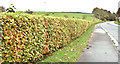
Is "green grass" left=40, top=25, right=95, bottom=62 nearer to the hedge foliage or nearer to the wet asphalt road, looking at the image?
the wet asphalt road

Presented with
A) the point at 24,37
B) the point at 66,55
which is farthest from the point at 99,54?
the point at 24,37

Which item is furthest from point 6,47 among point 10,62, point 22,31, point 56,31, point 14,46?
point 56,31

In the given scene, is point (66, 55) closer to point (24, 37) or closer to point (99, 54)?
point (99, 54)

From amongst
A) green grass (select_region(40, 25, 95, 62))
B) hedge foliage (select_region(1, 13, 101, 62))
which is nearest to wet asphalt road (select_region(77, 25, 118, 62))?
green grass (select_region(40, 25, 95, 62))

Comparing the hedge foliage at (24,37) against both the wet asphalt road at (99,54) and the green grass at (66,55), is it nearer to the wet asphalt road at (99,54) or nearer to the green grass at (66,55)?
the green grass at (66,55)

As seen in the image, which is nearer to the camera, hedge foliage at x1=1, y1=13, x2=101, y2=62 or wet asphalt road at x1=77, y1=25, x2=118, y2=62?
hedge foliage at x1=1, y1=13, x2=101, y2=62

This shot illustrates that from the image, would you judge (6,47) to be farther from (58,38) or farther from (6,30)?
(58,38)

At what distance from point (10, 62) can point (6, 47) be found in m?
0.66

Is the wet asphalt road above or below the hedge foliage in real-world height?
below

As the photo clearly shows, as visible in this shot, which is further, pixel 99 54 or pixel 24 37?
pixel 99 54

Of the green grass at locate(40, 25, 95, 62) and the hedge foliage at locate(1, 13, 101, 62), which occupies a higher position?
the hedge foliage at locate(1, 13, 101, 62)

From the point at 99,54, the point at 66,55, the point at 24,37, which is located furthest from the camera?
the point at 99,54

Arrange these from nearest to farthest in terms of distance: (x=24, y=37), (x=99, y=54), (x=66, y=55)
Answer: (x=24, y=37) → (x=66, y=55) → (x=99, y=54)

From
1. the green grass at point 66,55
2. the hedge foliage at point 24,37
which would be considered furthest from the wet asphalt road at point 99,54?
the hedge foliage at point 24,37
